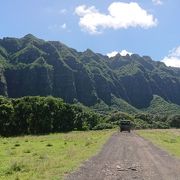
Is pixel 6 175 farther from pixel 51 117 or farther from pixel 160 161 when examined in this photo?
pixel 51 117

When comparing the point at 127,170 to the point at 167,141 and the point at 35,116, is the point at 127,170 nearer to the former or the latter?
the point at 167,141

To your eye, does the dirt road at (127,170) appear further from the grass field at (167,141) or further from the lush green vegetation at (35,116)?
the lush green vegetation at (35,116)

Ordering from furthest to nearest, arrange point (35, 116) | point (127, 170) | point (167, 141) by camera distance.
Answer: point (35, 116), point (167, 141), point (127, 170)

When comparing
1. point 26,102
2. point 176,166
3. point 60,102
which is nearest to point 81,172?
point 176,166

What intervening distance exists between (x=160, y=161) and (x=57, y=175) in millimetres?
11542

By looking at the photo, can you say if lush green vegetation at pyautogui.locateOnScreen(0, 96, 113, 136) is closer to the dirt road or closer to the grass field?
the grass field

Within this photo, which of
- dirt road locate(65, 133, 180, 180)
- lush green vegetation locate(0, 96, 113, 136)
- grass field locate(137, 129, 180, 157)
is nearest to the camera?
dirt road locate(65, 133, 180, 180)

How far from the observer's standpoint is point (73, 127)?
509ft

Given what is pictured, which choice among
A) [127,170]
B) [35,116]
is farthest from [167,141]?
[35,116]

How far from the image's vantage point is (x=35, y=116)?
140m

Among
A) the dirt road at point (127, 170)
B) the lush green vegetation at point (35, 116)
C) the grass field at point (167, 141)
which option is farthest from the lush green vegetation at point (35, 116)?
the dirt road at point (127, 170)

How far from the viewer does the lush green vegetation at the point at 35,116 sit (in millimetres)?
131125

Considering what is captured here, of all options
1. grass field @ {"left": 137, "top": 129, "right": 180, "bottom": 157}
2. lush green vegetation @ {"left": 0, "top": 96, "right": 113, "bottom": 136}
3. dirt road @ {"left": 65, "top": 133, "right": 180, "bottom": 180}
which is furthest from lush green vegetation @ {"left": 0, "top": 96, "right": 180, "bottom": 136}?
dirt road @ {"left": 65, "top": 133, "right": 180, "bottom": 180}

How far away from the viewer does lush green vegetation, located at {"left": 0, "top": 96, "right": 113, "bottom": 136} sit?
5162 inches
